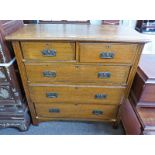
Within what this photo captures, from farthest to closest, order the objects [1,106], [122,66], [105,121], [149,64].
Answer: [105,121], [1,106], [149,64], [122,66]

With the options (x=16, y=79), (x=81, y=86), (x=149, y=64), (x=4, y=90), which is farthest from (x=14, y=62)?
(x=149, y=64)

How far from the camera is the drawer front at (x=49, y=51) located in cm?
106

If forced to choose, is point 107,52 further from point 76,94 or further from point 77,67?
point 76,94

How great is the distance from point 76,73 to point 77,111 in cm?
46

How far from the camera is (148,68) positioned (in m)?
1.20

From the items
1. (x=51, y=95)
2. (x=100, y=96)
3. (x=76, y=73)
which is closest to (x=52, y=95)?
(x=51, y=95)

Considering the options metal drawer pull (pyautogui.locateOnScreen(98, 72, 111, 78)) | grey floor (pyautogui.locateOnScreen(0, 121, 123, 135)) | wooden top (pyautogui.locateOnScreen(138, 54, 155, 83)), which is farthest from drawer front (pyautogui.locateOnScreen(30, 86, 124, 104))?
grey floor (pyautogui.locateOnScreen(0, 121, 123, 135))

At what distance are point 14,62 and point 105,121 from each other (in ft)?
3.43

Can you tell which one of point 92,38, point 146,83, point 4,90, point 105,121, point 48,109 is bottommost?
point 105,121

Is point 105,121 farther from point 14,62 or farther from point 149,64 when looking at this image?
point 14,62

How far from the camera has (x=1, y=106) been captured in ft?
4.63

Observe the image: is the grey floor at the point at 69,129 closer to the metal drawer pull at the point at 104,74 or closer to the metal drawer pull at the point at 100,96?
the metal drawer pull at the point at 100,96

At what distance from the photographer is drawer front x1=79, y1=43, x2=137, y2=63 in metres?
1.06

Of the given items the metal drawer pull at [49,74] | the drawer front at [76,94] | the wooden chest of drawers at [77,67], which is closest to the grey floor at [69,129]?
the wooden chest of drawers at [77,67]
